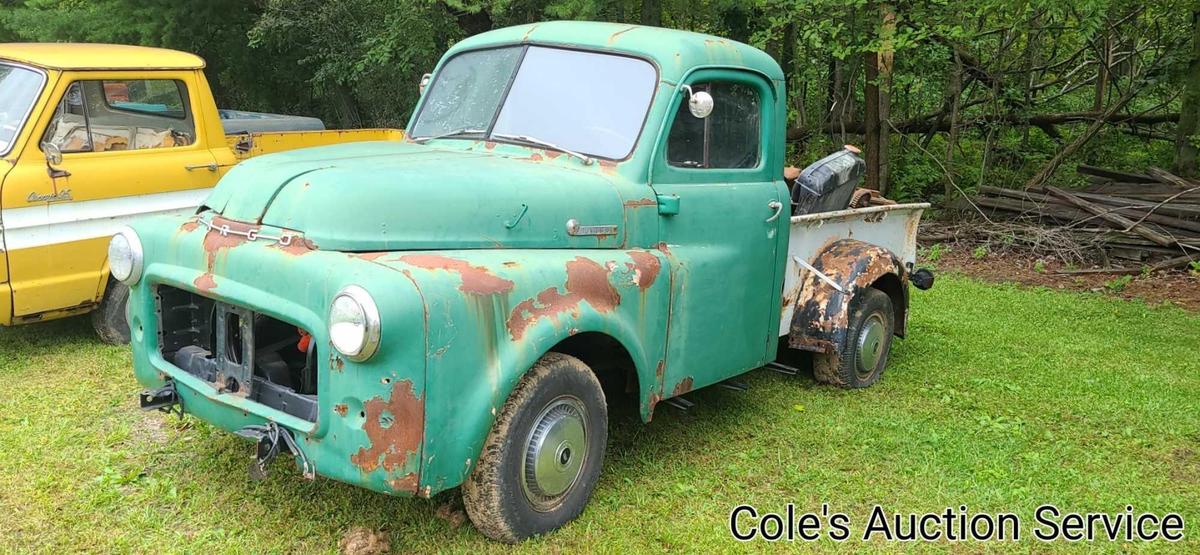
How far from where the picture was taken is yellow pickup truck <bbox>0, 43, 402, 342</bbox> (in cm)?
500

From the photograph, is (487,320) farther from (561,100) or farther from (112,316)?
(112,316)

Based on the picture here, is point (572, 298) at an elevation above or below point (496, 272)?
below

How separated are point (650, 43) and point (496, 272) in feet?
4.82

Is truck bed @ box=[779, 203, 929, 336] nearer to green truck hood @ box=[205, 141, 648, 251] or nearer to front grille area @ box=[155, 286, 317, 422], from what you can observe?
green truck hood @ box=[205, 141, 648, 251]

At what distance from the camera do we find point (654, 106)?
3.81 metres

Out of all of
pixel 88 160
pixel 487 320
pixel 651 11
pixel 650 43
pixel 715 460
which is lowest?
pixel 715 460

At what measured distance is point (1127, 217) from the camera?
9188mm

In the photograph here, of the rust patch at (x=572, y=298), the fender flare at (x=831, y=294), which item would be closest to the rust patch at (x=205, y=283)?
the rust patch at (x=572, y=298)

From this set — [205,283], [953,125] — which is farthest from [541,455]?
[953,125]

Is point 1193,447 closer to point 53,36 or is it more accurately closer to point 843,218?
point 843,218

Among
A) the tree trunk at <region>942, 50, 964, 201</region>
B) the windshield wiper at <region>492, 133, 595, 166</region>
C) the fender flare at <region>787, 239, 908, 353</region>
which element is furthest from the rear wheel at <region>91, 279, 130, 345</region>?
the tree trunk at <region>942, 50, 964, 201</region>

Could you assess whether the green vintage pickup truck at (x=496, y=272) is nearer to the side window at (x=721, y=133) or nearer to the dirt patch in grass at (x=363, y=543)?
the side window at (x=721, y=133)

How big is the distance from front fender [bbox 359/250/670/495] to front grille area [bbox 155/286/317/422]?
479 mm

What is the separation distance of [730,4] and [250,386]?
330 inches
